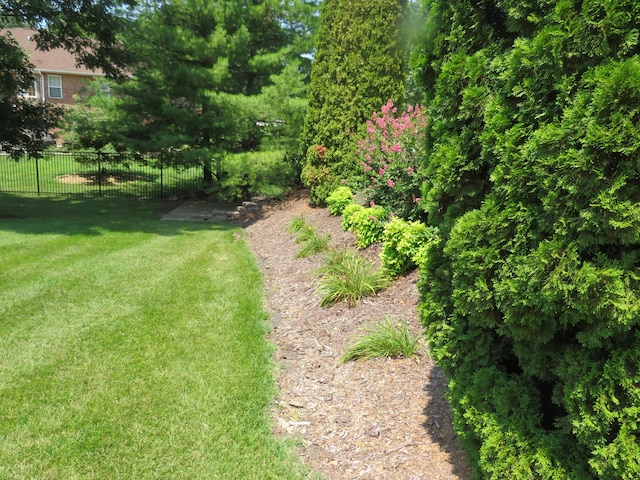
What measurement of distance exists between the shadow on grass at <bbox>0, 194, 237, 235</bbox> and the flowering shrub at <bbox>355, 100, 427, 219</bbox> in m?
5.10

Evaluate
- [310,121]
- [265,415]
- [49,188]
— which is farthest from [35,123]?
[265,415]

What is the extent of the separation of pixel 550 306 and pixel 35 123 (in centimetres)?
1383

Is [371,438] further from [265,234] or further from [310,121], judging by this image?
[310,121]

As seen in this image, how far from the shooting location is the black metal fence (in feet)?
55.0

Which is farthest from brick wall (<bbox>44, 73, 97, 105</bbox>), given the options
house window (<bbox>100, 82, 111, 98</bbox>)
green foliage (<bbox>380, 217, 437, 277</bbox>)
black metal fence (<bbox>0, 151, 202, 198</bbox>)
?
green foliage (<bbox>380, 217, 437, 277</bbox>)

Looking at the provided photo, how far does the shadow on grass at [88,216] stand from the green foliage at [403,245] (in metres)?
6.46

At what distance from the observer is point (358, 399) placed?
334cm

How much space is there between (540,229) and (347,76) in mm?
7964

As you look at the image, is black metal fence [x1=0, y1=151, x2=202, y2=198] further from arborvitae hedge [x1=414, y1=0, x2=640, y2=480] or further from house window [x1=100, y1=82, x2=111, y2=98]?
arborvitae hedge [x1=414, y1=0, x2=640, y2=480]

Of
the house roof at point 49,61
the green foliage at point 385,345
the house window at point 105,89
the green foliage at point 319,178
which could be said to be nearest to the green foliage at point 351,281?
the green foliage at point 385,345

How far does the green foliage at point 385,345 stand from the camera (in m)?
3.72

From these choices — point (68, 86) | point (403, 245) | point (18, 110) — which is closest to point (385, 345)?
point (403, 245)

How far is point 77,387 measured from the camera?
3568mm

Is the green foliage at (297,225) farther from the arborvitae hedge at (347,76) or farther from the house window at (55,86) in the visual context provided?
the house window at (55,86)
